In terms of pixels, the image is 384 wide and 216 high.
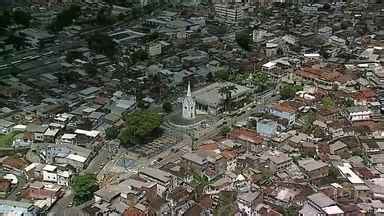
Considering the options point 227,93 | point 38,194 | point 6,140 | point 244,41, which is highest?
→ point 227,93

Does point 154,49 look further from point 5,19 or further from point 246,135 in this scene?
point 246,135

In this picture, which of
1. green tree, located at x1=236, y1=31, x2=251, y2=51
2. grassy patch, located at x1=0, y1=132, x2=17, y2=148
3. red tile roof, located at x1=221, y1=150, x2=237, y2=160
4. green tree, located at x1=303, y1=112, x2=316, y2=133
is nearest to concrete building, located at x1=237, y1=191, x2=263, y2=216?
red tile roof, located at x1=221, y1=150, x2=237, y2=160

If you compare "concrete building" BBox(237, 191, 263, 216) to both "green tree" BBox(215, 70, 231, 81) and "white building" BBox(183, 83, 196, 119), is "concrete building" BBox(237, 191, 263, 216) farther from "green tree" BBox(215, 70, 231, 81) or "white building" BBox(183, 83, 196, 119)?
"green tree" BBox(215, 70, 231, 81)

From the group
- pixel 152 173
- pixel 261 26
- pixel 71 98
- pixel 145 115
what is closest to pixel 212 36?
pixel 261 26

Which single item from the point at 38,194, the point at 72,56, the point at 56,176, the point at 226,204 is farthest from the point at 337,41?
the point at 38,194

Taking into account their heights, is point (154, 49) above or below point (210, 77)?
above
